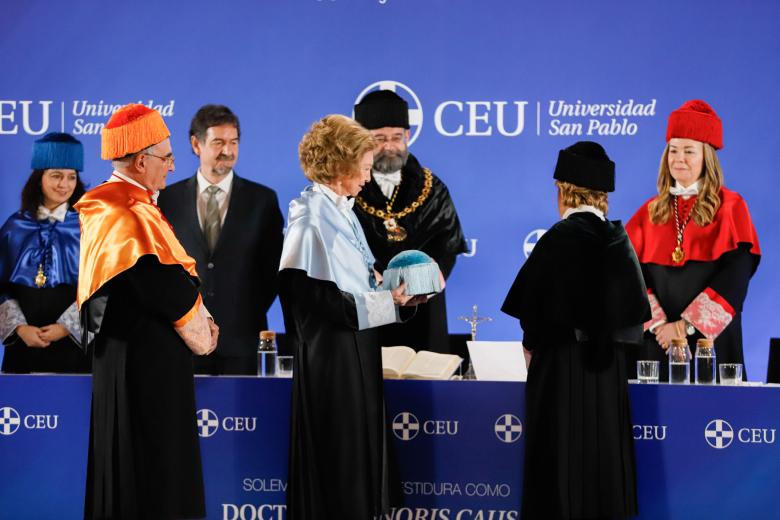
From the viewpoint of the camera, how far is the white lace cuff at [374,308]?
3992 mm

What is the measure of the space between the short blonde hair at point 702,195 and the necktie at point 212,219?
2433mm

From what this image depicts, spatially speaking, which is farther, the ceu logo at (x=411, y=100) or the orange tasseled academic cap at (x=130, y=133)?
the ceu logo at (x=411, y=100)

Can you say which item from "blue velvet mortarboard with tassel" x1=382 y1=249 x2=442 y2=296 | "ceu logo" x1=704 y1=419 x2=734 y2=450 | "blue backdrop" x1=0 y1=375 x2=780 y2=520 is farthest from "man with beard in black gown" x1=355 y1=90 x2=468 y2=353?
"ceu logo" x1=704 y1=419 x2=734 y2=450

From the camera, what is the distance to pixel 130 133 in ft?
12.8

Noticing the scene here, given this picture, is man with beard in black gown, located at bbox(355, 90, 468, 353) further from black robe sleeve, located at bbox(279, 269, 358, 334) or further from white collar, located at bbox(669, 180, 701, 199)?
black robe sleeve, located at bbox(279, 269, 358, 334)

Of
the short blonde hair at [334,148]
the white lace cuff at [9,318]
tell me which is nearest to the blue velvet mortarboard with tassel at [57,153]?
the white lace cuff at [9,318]

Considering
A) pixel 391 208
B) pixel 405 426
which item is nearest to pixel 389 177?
pixel 391 208

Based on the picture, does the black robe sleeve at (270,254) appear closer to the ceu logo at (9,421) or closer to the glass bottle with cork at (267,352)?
the glass bottle with cork at (267,352)

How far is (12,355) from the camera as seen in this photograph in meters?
5.73

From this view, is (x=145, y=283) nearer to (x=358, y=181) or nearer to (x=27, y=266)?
(x=358, y=181)

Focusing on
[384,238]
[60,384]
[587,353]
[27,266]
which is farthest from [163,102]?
[587,353]

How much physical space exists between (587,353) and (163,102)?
4134 millimetres

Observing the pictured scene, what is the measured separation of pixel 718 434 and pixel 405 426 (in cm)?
134

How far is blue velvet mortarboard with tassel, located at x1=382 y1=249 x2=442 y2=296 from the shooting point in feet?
13.3
